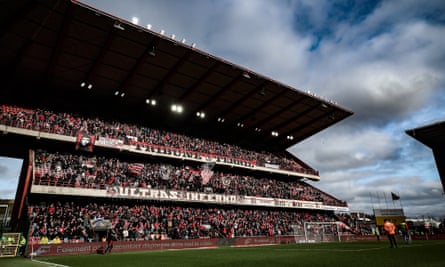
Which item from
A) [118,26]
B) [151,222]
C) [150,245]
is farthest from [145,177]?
[118,26]

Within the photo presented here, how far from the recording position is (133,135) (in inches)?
1244

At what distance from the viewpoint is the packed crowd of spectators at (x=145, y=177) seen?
24219 millimetres

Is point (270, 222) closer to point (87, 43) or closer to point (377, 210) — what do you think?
point (87, 43)

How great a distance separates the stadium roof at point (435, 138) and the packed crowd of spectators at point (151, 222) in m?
19.3

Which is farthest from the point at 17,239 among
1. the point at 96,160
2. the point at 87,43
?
the point at 87,43

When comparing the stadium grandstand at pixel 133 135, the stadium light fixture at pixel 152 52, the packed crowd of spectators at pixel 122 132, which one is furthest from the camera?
the packed crowd of spectators at pixel 122 132

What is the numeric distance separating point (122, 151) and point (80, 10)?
13.8 meters

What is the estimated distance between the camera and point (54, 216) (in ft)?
71.1

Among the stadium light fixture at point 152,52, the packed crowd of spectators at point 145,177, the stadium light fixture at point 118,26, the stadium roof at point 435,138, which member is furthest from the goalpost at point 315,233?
the stadium light fixture at point 118,26

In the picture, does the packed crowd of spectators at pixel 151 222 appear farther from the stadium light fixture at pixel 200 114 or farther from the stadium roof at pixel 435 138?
the stadium roof at pixel 435 138

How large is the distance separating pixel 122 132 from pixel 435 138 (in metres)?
38.8

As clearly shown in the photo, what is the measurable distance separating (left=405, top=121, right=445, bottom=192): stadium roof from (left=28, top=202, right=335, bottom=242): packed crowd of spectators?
19349 mm

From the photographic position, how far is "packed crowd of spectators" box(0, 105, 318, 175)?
82.5 feet

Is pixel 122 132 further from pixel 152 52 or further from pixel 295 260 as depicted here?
pixel 295 260
